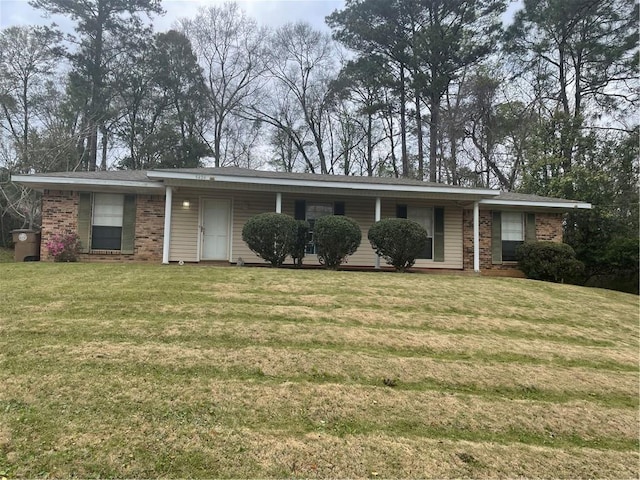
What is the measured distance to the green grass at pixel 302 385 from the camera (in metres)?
2.89

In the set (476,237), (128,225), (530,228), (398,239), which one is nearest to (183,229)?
(128,225)

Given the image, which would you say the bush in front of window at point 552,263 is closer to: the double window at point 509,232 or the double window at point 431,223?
the double window at point 509,232

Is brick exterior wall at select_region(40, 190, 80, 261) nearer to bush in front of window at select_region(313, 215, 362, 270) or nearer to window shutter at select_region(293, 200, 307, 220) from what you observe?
window shutter at select_region(293, 200, 307, 220)

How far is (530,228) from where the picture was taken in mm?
13070

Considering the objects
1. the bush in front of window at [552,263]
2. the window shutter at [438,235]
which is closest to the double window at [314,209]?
the window shutter at [438,235]

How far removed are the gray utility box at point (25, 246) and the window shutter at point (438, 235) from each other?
38.4 ft

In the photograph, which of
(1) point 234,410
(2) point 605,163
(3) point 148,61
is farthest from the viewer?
(3) point 148,61

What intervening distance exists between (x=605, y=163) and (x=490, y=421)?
54.2ft

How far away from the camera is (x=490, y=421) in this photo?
361cm

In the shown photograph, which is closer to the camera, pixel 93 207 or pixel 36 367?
pixel 36 367

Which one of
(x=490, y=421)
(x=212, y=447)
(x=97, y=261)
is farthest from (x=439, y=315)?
(x=97, y=261)

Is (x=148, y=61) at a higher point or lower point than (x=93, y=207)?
higher

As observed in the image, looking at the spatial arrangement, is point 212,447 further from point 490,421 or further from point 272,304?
point 272,304

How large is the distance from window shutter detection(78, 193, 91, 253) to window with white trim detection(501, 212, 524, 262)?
1256cm
